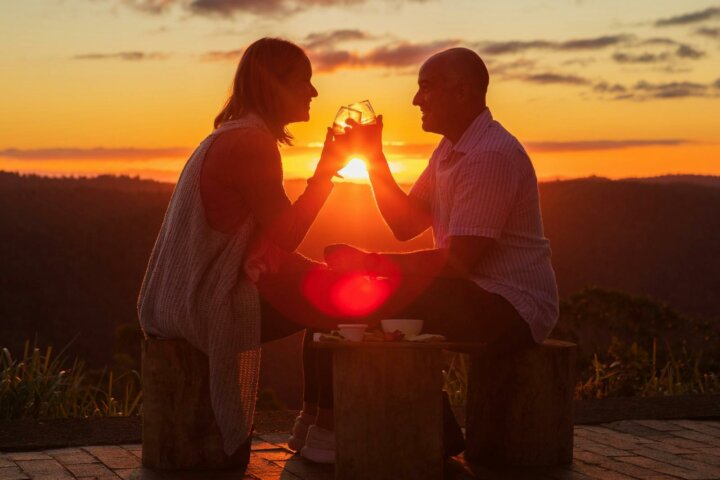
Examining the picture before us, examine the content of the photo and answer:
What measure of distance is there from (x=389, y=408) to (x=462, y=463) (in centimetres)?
73

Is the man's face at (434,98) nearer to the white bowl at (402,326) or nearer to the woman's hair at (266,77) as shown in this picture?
the woman's hair at (266,77)

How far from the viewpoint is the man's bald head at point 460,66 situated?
171 inches

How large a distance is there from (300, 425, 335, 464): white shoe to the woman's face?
1199 millimetres

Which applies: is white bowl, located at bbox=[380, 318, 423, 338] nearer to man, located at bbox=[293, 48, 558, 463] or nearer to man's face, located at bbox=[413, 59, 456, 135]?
man, located at bbox=[293, 48, 558, 463]

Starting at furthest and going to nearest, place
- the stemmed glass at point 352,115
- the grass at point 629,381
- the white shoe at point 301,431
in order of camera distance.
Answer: the grass at point 629,381, the white shoe at point 301,431, the stemmed glass at point 352,115

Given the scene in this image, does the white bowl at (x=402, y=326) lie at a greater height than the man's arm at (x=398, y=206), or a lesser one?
lesser

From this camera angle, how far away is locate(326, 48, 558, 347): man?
4121mm

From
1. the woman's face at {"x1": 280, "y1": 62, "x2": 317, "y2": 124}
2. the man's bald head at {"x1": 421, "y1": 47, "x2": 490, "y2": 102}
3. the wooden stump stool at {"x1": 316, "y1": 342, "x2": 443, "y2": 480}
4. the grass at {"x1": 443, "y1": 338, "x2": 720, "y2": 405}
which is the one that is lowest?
the grass at {"x1": 443, "y1": 338, "x2": 720, "y2": 405}

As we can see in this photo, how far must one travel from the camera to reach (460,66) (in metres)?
4.35

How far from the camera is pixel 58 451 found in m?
4.66

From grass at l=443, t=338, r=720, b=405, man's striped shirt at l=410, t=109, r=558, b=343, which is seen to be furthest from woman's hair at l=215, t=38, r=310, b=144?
grass at l=443, t=338, r=720, b=405

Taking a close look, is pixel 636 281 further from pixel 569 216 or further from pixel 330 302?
pixel 330 302

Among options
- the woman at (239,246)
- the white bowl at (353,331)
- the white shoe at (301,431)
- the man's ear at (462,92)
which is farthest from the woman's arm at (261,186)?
the white shoe at (301,431)

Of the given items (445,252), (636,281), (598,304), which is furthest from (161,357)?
(636,281)
